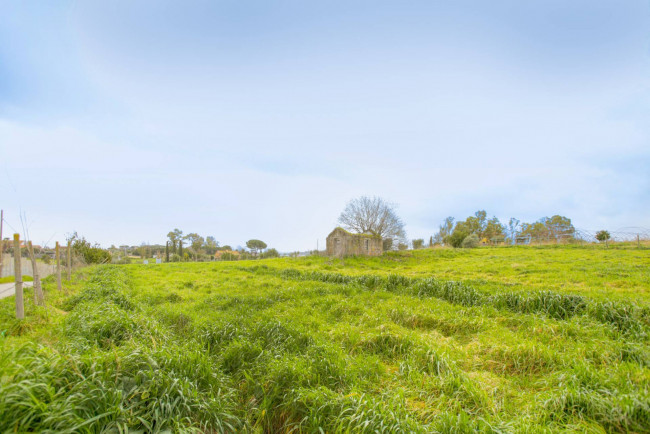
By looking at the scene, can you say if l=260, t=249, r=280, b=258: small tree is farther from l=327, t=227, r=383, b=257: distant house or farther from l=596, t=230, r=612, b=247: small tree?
l=596, t=230, r=612, b=247: small tree

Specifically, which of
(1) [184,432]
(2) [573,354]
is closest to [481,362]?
(2) [573,354]

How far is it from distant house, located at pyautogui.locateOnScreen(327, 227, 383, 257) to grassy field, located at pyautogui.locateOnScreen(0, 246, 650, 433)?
1418 centimetres

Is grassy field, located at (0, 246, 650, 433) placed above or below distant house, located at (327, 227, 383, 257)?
below

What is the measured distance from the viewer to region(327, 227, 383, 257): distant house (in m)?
21.8

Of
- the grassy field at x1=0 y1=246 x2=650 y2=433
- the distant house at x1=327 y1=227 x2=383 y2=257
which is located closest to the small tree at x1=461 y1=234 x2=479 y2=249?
the distant house at x1=327 y1=227 x2=383 y2=257

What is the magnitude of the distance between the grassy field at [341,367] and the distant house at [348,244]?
46.5 feet

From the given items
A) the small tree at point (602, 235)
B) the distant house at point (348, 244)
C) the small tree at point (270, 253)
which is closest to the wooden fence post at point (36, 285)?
the distant house at point (348, 244)

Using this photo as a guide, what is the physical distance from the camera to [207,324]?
5738 millimetres

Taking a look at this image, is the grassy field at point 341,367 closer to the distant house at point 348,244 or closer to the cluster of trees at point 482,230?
the distant house at point 348,244

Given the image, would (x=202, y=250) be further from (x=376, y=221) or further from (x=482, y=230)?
(x=482, y=230)

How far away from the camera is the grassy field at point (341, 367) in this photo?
2.53 metres

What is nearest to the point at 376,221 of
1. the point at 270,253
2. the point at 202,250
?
the point at 270,253

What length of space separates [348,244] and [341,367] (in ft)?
59.1

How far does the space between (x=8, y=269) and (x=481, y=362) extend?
2756cm
